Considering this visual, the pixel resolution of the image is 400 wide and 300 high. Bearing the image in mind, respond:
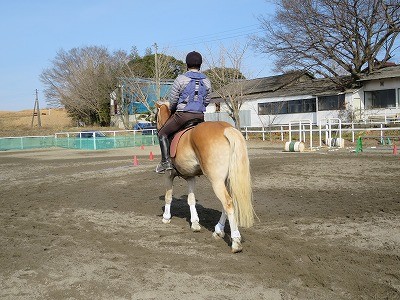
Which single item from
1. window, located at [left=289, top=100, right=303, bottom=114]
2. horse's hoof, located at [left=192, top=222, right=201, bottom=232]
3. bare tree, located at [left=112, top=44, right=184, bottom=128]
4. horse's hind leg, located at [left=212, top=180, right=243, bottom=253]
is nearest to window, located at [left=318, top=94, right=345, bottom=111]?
window, located at [left=289, top=100, right=303, bottom=114]

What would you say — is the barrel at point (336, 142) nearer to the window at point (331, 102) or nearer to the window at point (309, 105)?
the window at point (331, 102)

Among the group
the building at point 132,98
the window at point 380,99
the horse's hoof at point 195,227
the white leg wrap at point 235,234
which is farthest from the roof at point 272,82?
the white leg wrap at point 235,234

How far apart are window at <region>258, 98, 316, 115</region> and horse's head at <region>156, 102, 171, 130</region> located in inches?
1460

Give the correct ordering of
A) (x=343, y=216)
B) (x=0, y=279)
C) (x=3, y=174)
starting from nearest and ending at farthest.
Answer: (x=0, y=279) → (x=343, y=216) → (x=3, y=174)

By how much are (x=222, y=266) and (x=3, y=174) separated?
14.4m

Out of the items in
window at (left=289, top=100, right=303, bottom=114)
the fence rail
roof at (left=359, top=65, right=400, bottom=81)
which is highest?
roof at (left=359, top=65, right=400, bottom=81)

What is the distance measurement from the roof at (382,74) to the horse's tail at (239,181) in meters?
34.5

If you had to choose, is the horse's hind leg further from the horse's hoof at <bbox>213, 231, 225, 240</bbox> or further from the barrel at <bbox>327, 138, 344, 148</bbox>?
the barrel at <bbox>327, 138, 344, 148</bbox>

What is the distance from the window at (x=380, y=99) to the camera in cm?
3606

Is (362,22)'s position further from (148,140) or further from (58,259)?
(58,259)

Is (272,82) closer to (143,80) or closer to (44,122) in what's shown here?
(143,80)

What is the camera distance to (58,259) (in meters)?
4.75

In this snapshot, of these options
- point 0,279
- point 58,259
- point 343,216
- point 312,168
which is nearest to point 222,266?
point 58,259

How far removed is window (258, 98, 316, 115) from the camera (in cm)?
4241
